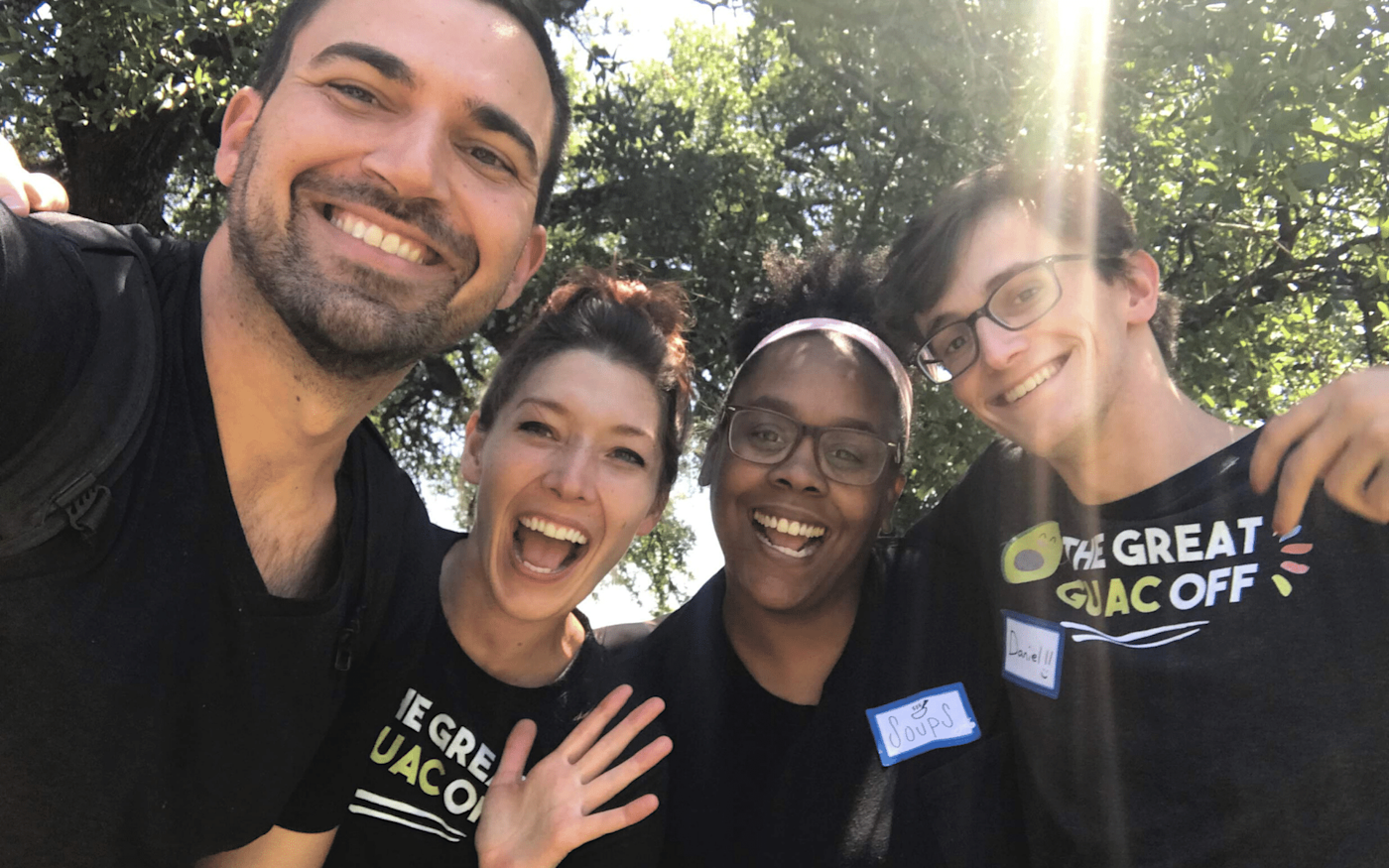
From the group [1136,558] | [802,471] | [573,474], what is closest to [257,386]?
[573,474]

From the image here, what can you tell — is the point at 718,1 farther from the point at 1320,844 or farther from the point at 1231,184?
the point at 1320,844

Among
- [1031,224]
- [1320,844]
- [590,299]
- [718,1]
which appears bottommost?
[1320,844]

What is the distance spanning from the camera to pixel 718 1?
586cm

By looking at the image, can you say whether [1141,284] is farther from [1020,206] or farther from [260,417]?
[260,417]

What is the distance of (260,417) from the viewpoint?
1.85 metres

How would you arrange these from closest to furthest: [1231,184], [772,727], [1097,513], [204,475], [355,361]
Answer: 1. [204,475]
2. [355,361]
3. [1097,513]
4. [772,727]
5. [1231,184]

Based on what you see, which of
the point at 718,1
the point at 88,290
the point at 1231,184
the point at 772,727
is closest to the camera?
the point at 88,290

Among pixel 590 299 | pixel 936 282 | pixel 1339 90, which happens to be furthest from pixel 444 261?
pixel 1339 90

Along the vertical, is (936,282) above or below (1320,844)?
above

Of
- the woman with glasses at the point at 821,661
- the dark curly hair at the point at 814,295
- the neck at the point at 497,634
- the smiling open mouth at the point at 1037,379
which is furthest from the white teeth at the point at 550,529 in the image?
the smiling open mouth at the point at 1037,379

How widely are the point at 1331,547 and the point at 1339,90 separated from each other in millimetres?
2046

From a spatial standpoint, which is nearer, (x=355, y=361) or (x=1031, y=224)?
(x=355, y=361)

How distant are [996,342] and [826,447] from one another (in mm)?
Result: 687

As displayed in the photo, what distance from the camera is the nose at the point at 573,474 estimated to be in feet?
8.59
